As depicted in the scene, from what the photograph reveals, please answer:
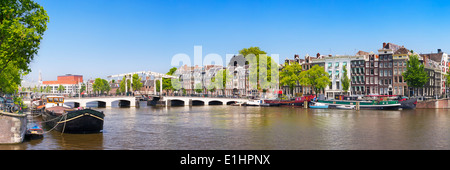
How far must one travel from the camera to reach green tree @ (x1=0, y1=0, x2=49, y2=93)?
2139 centimetres

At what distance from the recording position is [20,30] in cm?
2134

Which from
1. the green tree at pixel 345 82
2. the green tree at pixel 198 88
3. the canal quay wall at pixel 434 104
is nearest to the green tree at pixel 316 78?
the green tree at pixel 345 82

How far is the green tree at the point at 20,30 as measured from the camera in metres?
21.4

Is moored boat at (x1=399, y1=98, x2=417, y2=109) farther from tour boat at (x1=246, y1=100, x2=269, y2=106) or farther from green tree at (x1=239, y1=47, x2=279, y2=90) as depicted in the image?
green tree at (x1=239, y1=47, x2=279, y2=90)

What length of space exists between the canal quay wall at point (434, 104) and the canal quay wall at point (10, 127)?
68.6m

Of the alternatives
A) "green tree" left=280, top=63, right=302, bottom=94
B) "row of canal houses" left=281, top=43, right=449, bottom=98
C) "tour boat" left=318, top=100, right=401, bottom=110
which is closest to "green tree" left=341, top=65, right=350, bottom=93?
"row of canal houses" left=281, top=43, right=449, bottom=98

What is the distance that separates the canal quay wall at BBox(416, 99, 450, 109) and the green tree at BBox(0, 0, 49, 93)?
223 ft

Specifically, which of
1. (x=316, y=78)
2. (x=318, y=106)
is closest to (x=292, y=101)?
(x=318, y=106)

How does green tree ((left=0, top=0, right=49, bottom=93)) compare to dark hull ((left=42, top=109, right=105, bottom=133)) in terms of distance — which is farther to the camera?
dark hull ((left=42, top=109, right=105, bottom=133))

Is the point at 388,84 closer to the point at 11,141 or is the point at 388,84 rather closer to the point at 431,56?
the point at 431,56

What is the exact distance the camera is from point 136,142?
2702cm

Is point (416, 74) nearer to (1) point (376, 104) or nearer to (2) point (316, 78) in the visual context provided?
(1) point (376, 104)

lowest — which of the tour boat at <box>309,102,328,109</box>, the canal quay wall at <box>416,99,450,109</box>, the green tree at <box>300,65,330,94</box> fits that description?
the tour boat at <box>309,102,328,109</box>

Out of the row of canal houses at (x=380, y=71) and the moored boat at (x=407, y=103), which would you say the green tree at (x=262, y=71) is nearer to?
the row of canal houses at (x=380, y=71)
